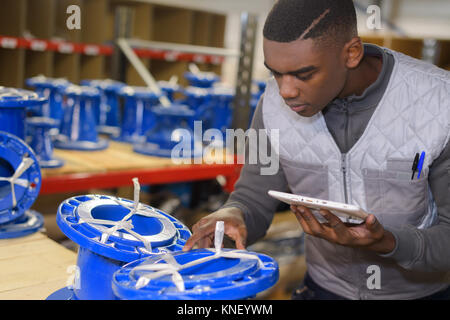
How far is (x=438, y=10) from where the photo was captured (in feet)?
21.8

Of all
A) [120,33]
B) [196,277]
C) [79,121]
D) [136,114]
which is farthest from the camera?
[120,33]

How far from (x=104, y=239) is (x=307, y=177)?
0.65 m

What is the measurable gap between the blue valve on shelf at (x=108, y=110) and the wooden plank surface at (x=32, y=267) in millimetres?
1622

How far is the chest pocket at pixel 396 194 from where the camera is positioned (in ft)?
4.30

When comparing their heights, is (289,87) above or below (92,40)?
below

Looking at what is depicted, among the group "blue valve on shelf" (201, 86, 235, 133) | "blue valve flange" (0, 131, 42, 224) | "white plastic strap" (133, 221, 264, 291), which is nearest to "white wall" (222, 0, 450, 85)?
"blue valve on shelf" (201, 86, 235, 133)

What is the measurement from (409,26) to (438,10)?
1.50 feet

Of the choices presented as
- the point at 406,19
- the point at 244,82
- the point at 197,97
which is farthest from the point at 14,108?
the point at 406,19

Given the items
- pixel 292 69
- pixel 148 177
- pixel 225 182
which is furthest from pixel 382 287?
pixel 225 182

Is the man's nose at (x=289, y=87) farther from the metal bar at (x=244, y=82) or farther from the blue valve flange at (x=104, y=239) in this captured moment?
the metal bar at (x=244, y=82)

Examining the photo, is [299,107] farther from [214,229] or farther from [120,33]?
[120,33]

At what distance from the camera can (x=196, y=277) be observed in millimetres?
772

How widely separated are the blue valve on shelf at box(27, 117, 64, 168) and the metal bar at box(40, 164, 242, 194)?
0.30ft

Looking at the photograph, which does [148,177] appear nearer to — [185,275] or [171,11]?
[185,275]
